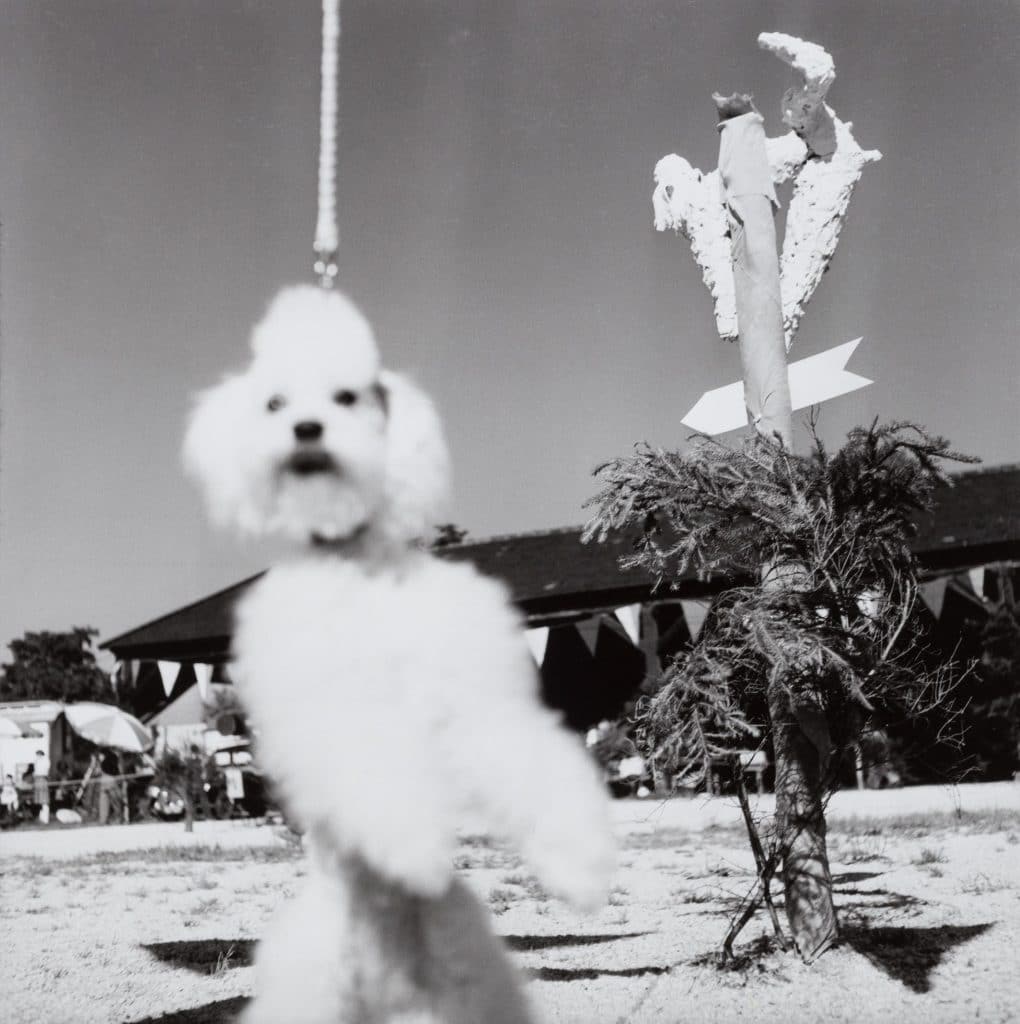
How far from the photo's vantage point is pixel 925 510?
482 cm

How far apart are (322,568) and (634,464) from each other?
8.92ft

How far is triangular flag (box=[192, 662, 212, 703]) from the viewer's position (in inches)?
174

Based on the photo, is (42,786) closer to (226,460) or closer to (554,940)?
(554,940)

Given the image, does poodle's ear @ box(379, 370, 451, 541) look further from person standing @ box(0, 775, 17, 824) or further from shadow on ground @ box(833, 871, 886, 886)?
person standing @ box(0, 775, 17, 824)

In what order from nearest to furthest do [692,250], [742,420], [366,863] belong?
[366,863]
[742,420]
[692,250]

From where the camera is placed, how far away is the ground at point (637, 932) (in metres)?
4.19

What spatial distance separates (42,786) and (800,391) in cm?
1610

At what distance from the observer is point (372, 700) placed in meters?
2.07

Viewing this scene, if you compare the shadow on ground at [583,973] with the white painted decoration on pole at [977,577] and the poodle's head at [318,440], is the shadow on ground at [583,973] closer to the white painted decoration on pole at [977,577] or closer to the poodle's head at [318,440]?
the poodle's head at [318,440]

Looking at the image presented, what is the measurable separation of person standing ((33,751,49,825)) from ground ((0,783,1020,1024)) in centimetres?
769

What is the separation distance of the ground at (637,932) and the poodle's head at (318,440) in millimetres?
661

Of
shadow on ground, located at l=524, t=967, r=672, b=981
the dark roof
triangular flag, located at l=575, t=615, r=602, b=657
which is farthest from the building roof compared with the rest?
shadow on ground, located at l=524, t=967, r=672, b=981

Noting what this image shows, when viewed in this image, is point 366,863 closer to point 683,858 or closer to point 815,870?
point 815,870

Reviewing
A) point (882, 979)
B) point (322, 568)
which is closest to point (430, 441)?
point (322, 568)
